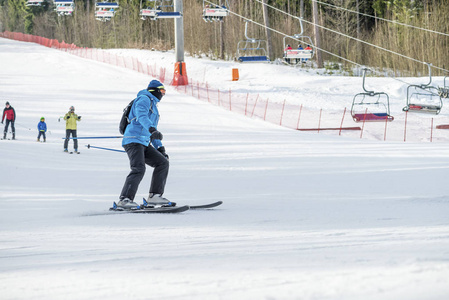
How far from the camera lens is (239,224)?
651 cm

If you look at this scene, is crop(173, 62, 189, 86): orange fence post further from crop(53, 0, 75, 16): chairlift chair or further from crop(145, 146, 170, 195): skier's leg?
crop(145, 146, 170, 195): skier's leg

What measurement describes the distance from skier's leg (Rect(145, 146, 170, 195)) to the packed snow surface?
53 centimetres

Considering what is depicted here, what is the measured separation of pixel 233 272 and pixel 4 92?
3131cm

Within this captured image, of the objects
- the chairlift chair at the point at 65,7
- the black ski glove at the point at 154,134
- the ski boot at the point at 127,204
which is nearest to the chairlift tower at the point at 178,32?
the chairlift chair at the point at 65,7

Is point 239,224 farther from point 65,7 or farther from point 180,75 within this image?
point 65,7

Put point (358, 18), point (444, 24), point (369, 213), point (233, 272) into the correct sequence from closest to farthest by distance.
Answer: point (233, 272)
point (369, 213)
point (444, 24)
point (358, 18)

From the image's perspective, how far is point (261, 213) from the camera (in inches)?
288

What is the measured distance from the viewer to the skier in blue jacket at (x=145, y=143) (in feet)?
23.0

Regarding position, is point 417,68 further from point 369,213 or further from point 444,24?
point 369,213

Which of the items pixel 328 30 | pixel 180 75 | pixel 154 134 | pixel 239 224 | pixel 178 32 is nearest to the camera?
pixel 239 224

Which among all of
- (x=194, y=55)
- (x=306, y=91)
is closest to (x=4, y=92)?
(x=306, y=91)

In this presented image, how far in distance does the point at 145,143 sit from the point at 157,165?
0.36 m

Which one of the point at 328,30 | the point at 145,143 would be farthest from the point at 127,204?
the point at 328,30

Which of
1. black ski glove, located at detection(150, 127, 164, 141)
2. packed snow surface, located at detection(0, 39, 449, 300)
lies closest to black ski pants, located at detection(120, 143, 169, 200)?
black ski glove, located at detection(150, 127, 164, 141)
